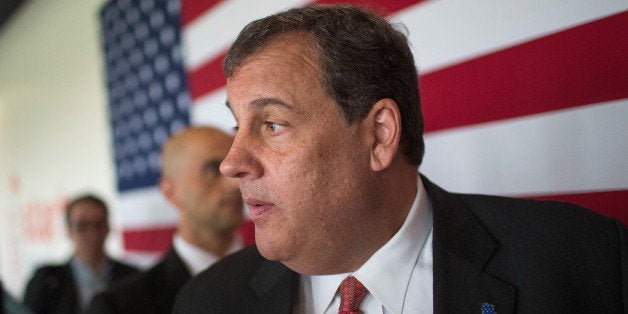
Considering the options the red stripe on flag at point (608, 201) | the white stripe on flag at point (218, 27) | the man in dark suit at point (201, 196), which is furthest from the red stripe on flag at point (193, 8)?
the red stripe on flag at point (608, 201)

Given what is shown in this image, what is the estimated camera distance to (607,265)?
1.04 m

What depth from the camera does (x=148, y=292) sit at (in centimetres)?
172

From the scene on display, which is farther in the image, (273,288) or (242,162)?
(273,288)

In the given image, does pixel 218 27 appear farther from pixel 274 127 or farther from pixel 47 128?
pixel 47 128

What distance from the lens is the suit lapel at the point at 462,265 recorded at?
3.41ft

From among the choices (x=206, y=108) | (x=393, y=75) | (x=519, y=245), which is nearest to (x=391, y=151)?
(x=393, y=75)

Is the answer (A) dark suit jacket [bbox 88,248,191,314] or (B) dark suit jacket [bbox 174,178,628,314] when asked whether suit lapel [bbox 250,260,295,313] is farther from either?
(A) dark suit jacket [bbox 88,248,191,314]

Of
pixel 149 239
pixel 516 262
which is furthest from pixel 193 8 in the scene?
pixel 516 262

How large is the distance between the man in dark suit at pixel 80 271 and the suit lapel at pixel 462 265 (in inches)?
84.1

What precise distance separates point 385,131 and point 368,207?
0.48 ft

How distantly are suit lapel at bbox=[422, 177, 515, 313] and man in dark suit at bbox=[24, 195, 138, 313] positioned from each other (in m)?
2.14

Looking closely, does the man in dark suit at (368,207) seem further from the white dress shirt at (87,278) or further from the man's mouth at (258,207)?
the white dress shirt at (87,278)

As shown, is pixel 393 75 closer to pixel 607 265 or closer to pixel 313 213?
pixel 313 213

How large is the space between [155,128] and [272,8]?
4.20ft
